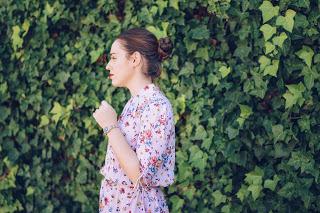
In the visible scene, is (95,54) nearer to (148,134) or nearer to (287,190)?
(287,190)

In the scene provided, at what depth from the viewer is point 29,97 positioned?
496cm

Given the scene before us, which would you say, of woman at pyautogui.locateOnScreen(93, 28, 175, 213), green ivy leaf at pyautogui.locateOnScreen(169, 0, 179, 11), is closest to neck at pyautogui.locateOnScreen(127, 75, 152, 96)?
woman at pyautogui.locateOnScreen(93, 28, 175, 213)

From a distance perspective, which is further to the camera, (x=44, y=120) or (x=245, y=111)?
(x=44, y=120)

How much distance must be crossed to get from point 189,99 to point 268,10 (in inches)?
32.9

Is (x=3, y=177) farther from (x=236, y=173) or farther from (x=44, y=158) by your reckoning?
(x=236, y=173)

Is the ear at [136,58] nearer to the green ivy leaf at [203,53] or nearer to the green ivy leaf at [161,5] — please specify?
the green ivy leaf at [203,53]

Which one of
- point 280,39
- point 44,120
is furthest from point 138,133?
point 44,120

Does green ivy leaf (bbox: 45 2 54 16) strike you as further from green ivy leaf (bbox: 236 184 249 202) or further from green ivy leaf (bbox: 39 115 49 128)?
green ivy leaf (bbox: 236 184 249 202)

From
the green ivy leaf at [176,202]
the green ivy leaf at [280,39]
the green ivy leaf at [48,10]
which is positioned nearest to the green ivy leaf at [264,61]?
the green ivy leaf at [280,39]

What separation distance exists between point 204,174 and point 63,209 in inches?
53.1

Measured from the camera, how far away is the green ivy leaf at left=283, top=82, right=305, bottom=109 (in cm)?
372

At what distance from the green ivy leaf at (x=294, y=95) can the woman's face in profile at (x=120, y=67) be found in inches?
47.1

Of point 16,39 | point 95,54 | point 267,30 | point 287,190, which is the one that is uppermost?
point 16,39

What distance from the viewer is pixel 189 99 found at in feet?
13.8
